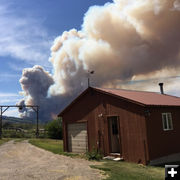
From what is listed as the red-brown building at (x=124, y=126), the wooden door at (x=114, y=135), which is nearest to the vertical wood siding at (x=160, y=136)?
the red-brown building at (x=124, y=126)

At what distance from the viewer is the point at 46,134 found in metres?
39.1

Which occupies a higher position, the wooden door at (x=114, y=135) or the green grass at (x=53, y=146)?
the wooden door at (x=114, y=135)

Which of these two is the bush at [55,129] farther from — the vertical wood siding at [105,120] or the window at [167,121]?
the window at [167,121]

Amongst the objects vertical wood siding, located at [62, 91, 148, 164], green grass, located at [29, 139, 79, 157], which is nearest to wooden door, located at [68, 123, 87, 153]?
vertical wood siding, located at [62, 91, 148, 164]

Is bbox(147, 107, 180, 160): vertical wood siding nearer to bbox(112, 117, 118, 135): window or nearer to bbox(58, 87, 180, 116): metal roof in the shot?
bbox(58, 87, 180, 116): metal roof

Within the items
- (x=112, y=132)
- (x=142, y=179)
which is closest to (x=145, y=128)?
(x=112, y=132)

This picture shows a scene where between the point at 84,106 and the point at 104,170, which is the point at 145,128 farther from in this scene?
the point at 84,106

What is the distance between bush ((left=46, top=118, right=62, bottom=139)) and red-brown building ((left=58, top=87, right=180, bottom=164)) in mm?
17233

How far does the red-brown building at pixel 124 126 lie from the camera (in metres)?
13.1

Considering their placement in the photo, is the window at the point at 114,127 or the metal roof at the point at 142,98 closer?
the metal roof at the point at 142,98

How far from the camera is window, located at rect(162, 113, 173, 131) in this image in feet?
47.6

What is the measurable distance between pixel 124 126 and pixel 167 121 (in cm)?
307

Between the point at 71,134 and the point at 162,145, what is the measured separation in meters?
7.61

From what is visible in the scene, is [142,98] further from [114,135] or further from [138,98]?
[114,135]
